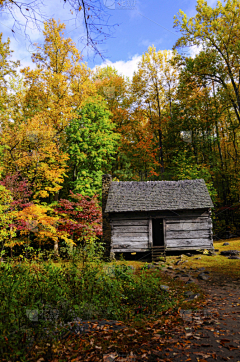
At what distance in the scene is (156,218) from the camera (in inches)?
632

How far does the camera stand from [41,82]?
17672 mm

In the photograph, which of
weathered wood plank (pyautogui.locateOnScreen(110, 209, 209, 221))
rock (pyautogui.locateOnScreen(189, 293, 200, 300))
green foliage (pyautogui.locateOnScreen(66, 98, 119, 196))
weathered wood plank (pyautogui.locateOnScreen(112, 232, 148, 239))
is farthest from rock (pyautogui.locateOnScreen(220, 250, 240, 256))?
green foliage (pyautogui.locateOnScreen(66, 98, 119, 196))

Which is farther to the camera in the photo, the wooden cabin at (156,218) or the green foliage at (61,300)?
the wooden cabin at (156,218)

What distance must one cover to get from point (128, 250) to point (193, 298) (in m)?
8.62

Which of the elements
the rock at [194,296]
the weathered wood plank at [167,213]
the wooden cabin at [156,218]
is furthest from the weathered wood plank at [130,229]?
the rock at [194,296]

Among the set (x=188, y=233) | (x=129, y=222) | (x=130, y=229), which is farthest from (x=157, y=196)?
(x=188, y=233)

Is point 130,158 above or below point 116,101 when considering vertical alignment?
below

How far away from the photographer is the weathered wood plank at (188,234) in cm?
1580

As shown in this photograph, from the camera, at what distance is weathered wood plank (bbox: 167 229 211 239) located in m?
15.8

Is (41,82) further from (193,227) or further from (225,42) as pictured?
(193,227)

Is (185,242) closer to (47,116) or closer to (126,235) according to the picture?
(126,235)

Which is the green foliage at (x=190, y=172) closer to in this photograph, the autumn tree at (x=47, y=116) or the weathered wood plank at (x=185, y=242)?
the weathered wood plank at (x=185, y=242)

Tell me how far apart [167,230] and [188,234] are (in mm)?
1381

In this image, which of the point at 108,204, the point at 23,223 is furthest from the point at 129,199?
the point at 23,223
